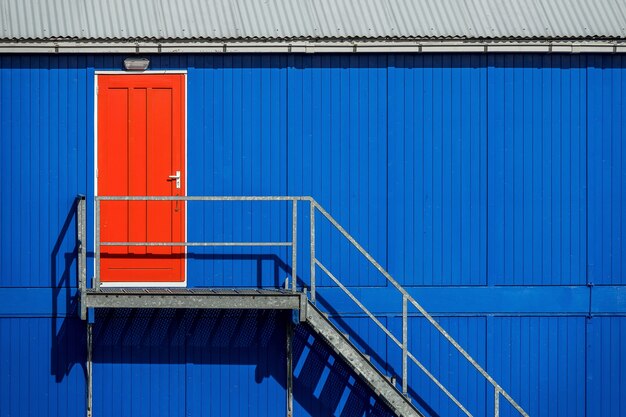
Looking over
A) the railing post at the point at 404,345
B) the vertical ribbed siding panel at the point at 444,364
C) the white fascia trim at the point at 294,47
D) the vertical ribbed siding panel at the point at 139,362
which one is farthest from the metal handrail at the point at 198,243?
the white fascia trim at the point at 294,47

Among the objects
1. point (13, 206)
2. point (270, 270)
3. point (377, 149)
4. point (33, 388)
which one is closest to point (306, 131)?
point (377, 149)

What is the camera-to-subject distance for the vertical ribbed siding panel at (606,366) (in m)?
12.0

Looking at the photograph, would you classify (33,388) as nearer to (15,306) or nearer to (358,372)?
(15,306)

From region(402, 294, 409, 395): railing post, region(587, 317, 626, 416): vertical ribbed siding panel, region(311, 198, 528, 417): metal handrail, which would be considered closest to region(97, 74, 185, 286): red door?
region(311, 198, 528, 417): metal handrail

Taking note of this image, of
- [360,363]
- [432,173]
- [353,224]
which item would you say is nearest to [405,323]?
[360,363]

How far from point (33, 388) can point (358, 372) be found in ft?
12.9

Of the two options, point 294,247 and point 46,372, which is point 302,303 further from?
point 46,372

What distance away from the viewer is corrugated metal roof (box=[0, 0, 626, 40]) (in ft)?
38.5

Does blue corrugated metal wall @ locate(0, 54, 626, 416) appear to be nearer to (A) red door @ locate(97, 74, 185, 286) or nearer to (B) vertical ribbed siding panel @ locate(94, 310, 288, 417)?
(B) vertical ribbed siding panel @ locate(94, 310, 288, 417)

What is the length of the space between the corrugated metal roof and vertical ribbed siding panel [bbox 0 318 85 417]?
3482 millimetres

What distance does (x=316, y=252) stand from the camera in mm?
11867

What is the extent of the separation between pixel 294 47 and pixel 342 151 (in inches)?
53.0

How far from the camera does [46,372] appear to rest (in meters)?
11.9

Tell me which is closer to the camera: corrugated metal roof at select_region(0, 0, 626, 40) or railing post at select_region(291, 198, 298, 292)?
railing post at select_region(291, 198, 298, 292)
